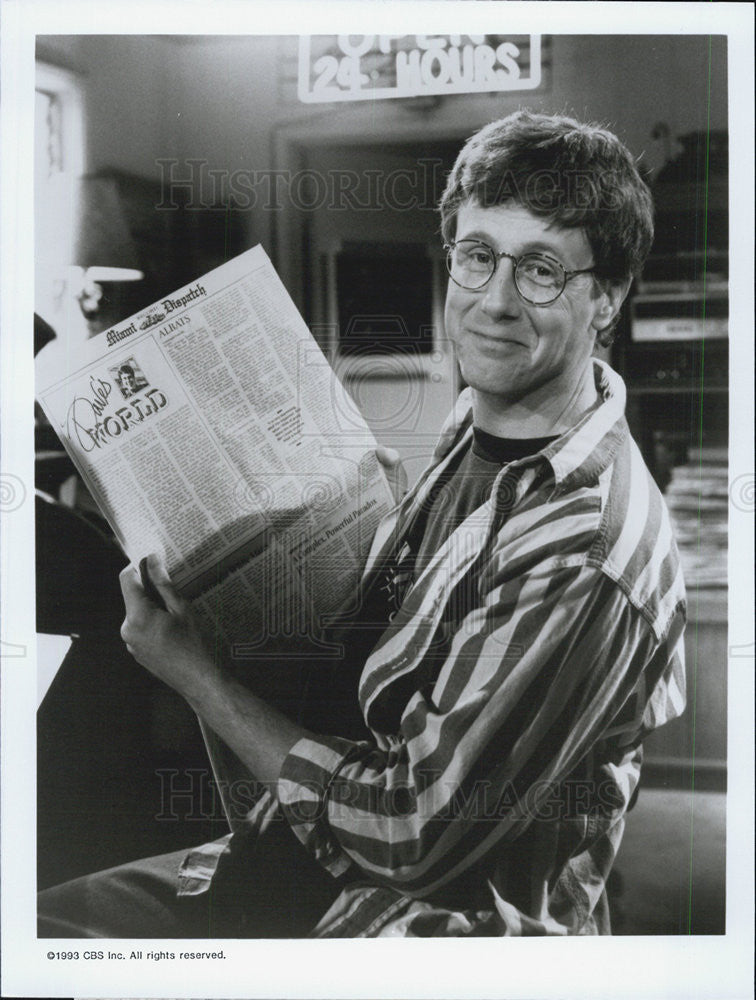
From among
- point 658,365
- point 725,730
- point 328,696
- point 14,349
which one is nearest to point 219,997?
point 328,696

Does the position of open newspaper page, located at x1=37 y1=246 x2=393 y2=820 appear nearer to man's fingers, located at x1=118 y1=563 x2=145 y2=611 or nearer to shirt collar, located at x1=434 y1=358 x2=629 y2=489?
man's fingers, located at x1=118 y1=563 x2=145 y2=611

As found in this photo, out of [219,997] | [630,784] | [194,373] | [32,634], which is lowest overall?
[219,997]

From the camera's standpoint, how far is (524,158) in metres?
1.83

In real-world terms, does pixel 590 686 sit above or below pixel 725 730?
above

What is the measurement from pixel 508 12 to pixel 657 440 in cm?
89

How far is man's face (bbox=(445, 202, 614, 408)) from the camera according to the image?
5.95 feet

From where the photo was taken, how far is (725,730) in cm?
193

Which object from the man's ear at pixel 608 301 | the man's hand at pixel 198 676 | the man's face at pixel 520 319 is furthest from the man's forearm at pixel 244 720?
the man's ear at pixel 608 301

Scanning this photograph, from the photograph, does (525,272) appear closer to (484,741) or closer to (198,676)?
(484,741)

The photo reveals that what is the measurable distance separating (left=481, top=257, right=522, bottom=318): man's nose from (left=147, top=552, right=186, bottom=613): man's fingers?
81 cm

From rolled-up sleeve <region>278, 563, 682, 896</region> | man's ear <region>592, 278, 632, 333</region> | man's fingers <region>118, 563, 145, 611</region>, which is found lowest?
rolled-up sleeve <region>278, 563, 682, 896</region>

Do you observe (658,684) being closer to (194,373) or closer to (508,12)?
(194,373)

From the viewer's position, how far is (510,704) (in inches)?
71.8

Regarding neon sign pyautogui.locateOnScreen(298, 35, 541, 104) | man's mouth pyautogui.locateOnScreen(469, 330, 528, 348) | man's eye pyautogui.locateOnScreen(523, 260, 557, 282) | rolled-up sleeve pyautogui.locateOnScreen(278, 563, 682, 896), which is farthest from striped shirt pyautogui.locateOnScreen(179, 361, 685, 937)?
neon sign pyautogui.locateOnScreen(298, 35, 541, 104)
